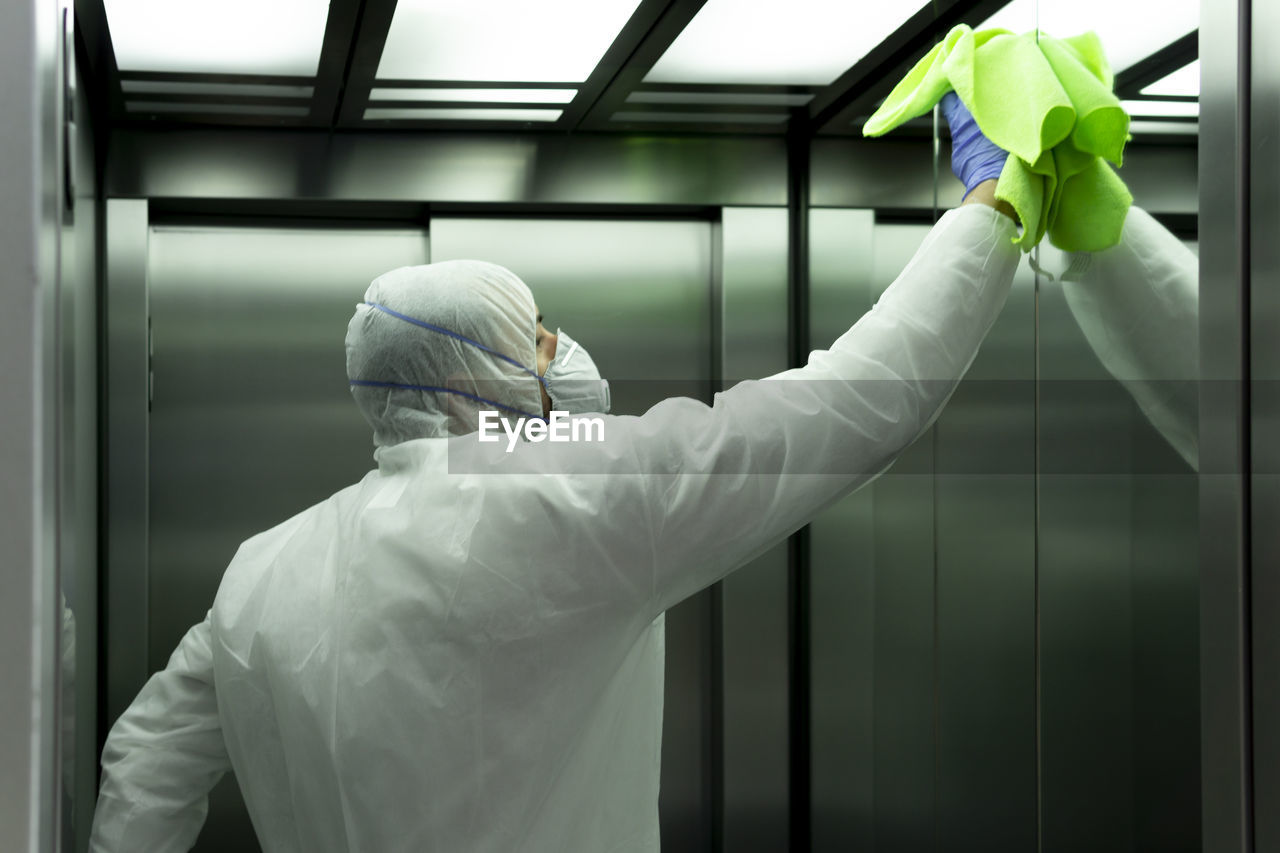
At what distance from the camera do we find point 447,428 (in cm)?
120

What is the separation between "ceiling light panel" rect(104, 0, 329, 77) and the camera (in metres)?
1.48

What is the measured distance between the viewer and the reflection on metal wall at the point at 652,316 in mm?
1873

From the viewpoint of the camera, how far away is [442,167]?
1.79m

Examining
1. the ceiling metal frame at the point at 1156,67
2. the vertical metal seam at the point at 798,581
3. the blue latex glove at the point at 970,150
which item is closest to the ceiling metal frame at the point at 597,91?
the vertical metal seam at the point at 798,581

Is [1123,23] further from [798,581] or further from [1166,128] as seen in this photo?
[798,581]

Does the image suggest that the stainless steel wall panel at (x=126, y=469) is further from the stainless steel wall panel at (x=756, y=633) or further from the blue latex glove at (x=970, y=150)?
the blue latex glove at (x=970, y=150)

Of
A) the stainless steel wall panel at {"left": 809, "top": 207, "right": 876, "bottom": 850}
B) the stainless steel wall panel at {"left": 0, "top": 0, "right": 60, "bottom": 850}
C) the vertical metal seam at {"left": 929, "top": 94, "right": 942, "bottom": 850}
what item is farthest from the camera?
the stainless steel wall panel at {"left": 809, "top": 207, "right": 876, "bottom": 850}

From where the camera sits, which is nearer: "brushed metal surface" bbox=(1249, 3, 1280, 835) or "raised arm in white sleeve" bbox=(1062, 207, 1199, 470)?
"brushed metal surface" bbox=(1249, 3, 1280, 835)

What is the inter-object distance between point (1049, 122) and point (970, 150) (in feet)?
0.51

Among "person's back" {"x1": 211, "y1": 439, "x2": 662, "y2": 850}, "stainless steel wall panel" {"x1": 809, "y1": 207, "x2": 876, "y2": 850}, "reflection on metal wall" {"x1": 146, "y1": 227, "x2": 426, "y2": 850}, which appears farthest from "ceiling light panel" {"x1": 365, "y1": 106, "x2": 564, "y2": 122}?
"person's back" {"x1": 211, "y1": 439, "x2": 662, "y2": 850}

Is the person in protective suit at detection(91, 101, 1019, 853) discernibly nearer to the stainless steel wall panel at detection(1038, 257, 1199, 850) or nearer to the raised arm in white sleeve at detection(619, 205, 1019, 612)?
the raised arm in white sleeve at detection(619, 205, 1019, 612)

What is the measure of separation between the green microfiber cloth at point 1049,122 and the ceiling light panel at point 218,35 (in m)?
0.89

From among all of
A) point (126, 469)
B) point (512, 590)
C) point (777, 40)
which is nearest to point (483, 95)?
point (777, 40)

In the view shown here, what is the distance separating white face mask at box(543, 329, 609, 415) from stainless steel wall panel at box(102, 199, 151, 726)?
0.88 meters
